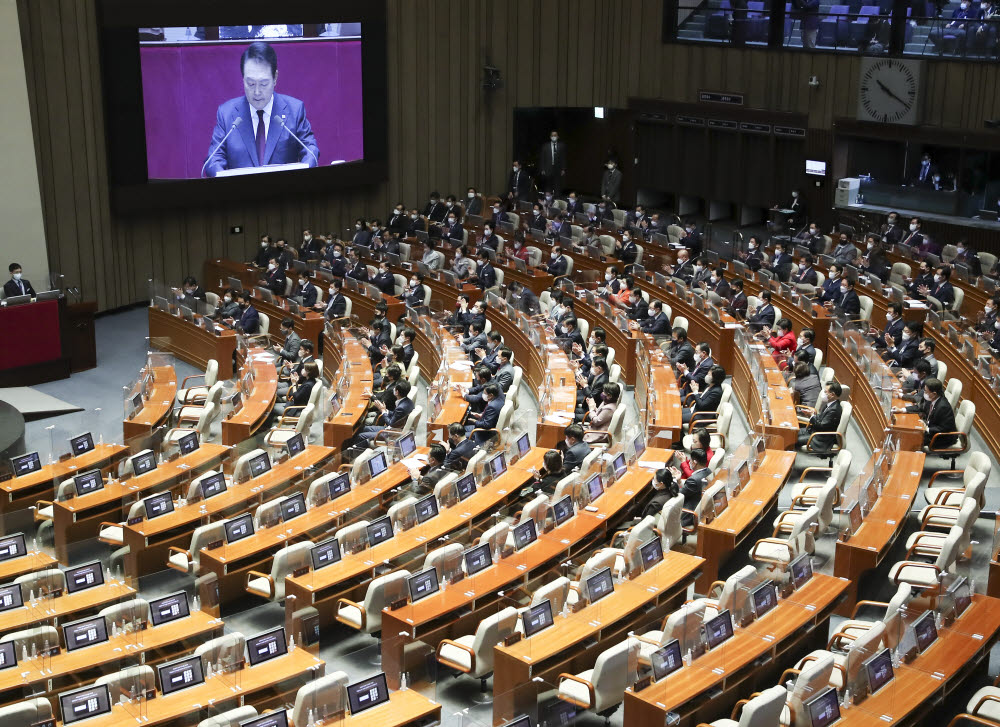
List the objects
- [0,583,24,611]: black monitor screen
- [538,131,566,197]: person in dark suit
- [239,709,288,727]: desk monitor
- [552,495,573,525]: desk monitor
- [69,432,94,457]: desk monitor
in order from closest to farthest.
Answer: [239,709,288,727]: desk monitor < [0,583,24,611]: black monitor screen < [552,495,573,525]: desk monitor < [69,432,94,457]: desk monitor < [538,131,566,197]: person in dark suit

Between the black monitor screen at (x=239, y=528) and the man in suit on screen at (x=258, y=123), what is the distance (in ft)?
36.6

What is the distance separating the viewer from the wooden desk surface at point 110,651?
8594 mm

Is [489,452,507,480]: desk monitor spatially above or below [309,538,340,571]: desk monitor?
above

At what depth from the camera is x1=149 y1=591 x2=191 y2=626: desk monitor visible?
9.26 metres

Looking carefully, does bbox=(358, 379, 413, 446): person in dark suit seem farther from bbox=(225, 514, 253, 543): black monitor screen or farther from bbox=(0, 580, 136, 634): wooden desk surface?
bbox=(0, 580, 136, 634): wooden desk surface

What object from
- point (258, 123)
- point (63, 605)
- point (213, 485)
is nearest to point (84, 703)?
point (63, 605)

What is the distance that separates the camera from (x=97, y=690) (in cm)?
801

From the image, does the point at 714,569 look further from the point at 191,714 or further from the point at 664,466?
the point at 191,714

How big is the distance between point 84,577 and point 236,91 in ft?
40.6

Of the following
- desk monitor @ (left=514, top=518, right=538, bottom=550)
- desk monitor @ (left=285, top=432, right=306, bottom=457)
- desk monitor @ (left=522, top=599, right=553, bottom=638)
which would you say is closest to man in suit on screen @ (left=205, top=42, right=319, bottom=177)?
desk monitor @ (left=285, top=432, right=306, bottom=457)

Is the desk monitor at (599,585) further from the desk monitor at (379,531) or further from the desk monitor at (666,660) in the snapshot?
the desk monitor at (379,531)

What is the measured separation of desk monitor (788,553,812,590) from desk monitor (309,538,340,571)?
356cm

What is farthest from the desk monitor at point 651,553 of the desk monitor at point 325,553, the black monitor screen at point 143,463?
the black monitor screen at point 143,463

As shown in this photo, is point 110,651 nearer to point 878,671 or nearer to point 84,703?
point 84,703
